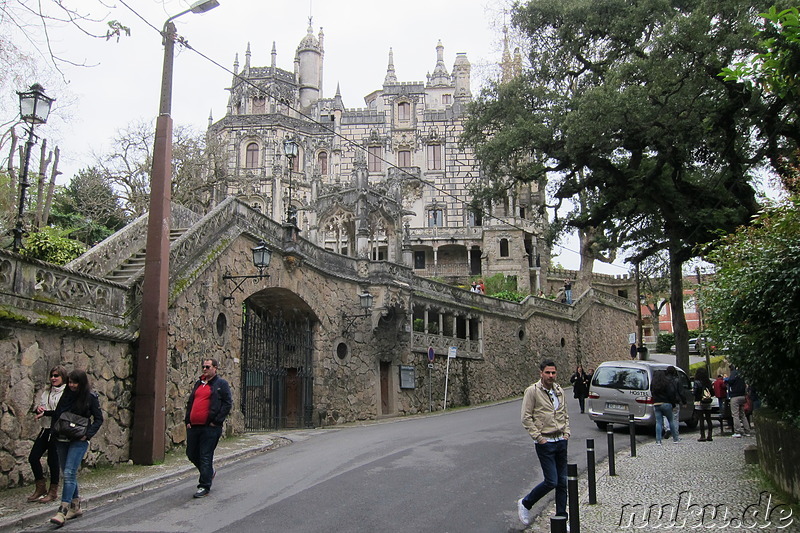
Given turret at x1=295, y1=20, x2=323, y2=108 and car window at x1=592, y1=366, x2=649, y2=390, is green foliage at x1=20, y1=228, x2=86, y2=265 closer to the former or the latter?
car window at x1=592, y1=366, x2=649, y2=390

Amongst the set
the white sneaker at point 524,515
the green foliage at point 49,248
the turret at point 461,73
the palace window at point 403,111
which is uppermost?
the turret at point 461,73

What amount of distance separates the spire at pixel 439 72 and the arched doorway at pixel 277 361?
53.2 metres

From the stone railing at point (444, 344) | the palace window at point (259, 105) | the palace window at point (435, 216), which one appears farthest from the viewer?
the palace window at point (259, 105)

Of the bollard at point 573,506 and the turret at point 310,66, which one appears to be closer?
the bollard at point 573,506

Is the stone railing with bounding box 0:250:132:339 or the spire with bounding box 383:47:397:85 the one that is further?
the spire with bounding box 383:47:397:85

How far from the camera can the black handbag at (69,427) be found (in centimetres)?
704

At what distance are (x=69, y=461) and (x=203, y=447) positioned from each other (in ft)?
5.14

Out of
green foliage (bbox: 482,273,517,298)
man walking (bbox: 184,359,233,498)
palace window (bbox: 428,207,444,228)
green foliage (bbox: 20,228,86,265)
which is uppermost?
palace window (bbox: 428,207,444,228)

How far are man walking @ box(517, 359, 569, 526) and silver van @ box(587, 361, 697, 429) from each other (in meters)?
8.11

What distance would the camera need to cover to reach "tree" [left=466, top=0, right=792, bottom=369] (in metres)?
17.5

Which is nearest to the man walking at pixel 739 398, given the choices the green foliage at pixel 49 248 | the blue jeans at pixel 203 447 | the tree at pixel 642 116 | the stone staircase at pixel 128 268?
the tree at pixel 642 116

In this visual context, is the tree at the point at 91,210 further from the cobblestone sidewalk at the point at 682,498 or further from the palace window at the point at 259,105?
the palace window at the point at 259,105

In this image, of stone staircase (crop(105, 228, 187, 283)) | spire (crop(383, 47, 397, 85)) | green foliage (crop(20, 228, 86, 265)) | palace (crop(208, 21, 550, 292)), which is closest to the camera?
stone staircase (crop(105, 228, 187, 283))

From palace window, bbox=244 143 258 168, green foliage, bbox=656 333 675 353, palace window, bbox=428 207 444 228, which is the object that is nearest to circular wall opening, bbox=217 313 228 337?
palace window, bbox=428 207 444 228
